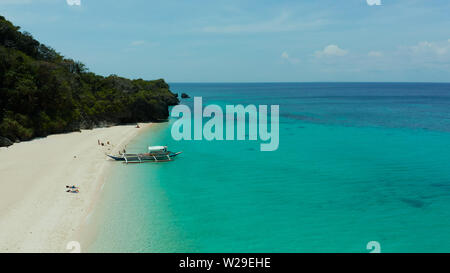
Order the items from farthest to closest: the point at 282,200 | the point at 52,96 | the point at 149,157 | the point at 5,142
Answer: the point at 52,96, the point at 5,142, the point at 149,157, the point at 282,200

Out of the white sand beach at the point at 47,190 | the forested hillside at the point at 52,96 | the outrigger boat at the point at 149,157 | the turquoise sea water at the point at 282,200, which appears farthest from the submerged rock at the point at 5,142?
the turquoise sea water at the point at 282,200

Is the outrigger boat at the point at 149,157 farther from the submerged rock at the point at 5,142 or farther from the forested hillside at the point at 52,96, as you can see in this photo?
the forested hillside at the point at 52,96

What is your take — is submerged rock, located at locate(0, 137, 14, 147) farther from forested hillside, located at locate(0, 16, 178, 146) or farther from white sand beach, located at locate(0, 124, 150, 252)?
white sand beach, located at locate(0, 124, 150, 252)

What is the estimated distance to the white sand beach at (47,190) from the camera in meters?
16.5

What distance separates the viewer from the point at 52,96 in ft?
151

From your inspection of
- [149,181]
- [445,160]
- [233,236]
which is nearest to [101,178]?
[149,181]

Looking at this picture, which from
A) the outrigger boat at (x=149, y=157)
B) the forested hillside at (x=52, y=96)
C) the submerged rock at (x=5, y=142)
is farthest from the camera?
the forested hillside at (x=52, y=96)

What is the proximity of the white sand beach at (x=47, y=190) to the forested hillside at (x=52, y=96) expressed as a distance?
12.7ft

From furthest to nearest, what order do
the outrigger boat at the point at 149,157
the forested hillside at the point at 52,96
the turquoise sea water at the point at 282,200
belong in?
the forested hillside at the point at 52,96, the outrigger boat at the point at 149,157, the turquoise sea water at the point at 282,200

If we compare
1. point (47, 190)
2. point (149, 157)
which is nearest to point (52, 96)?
point (149, 157)

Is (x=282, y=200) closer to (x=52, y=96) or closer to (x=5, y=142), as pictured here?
(x=5, y=142)

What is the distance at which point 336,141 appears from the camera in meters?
44.8

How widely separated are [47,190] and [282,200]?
17568 millimetres

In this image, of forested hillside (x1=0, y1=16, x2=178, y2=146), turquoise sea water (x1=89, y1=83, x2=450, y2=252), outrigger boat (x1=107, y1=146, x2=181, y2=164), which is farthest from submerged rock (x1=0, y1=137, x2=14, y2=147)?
turquoise sea water (x1=89, y1=83, x2=450, y2=252)
